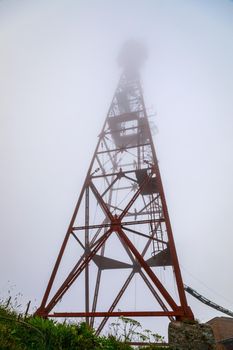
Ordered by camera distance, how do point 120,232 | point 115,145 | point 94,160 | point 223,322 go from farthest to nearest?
point 223,322 < point 115,145 < point 94,160 < point 120,232

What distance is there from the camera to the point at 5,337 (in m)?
4.22

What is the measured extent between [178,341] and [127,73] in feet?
41.7

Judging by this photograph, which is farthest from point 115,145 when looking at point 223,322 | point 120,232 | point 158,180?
point 223,322

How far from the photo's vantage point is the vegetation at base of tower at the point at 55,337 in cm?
436

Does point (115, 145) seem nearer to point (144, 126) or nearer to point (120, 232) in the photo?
point (144, 126)

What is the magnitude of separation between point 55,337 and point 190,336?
2526 mm

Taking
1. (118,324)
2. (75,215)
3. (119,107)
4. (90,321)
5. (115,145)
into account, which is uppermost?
(119,107)

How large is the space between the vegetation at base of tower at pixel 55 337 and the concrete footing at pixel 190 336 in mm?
489

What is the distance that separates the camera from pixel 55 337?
4750mm

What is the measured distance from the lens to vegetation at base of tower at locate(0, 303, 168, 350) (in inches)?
172

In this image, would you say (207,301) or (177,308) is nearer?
(177,308)

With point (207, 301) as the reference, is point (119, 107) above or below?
above

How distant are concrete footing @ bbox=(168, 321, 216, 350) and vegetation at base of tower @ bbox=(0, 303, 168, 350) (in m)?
0.49

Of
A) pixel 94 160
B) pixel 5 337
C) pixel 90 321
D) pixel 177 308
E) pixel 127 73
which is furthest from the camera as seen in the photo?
pixel 127 73
